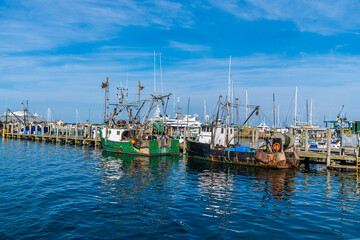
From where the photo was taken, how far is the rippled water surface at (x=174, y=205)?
37.5ft

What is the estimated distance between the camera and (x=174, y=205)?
15148 millimetres

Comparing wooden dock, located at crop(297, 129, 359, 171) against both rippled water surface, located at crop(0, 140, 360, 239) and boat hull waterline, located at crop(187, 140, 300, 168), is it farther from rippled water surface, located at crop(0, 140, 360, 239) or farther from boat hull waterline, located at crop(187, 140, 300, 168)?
boat hull waterline, located at crop(187, 140, 300, 168)

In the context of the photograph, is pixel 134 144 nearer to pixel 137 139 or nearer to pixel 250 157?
pixel 137 139

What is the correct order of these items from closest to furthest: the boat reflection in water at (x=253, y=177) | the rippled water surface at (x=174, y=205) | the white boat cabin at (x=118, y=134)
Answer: the rippled water surface at (x=174, y=205) → the boat reflection in water at (x=253, y=177) → the white boat cabin at (x=118, y=134)

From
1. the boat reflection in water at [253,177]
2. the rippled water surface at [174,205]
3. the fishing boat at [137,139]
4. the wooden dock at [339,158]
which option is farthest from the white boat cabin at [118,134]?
the wooden dock at [339,158]

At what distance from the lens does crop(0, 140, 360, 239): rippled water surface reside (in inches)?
450

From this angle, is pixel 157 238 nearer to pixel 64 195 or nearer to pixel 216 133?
pixel 64 195

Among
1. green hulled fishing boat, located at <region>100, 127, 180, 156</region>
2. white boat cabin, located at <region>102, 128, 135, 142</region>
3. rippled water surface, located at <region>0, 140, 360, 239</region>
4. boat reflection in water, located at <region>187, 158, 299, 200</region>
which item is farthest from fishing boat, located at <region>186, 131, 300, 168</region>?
white boat cabin, located at <region>102, 128, 135, 142</region>

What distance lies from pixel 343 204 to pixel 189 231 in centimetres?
1072

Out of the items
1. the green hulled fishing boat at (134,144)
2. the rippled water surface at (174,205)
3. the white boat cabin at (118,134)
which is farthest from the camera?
the white boat cabin at (118,134)

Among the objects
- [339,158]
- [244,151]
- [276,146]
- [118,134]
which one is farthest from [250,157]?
[118,134]

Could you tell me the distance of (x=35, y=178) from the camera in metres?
21.7

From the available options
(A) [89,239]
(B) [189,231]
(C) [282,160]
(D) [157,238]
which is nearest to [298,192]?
(C) [282,160]

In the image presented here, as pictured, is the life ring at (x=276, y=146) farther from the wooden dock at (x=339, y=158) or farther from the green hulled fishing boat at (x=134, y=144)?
the green hulled fishing boat at (x=134, y=144)
